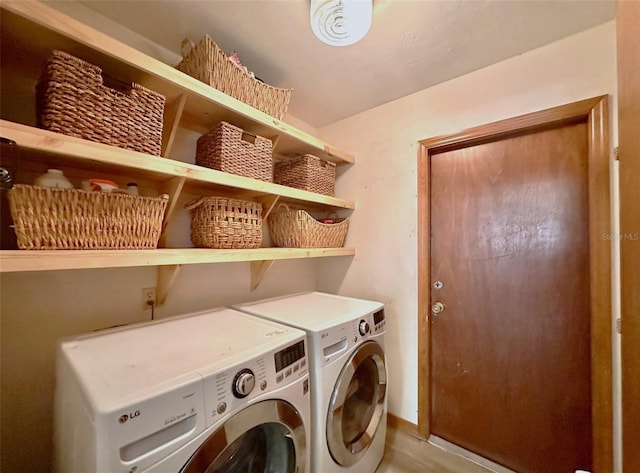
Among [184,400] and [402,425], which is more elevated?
[184,400]

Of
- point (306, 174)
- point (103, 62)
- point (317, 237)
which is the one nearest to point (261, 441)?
point (317, 237)

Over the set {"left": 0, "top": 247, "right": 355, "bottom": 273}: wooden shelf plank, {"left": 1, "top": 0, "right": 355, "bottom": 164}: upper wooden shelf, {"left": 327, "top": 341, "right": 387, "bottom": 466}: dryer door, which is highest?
{"left": 1, "top": 0, "right": 355, "bottom": 164}: upper wooden shelf

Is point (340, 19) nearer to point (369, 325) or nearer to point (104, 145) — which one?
point (104, 145)

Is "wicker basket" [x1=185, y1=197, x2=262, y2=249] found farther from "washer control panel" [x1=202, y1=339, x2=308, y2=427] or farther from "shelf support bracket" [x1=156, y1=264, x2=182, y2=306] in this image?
"washer control panel" [x1=202, y1=339, x2=308, y2=427]

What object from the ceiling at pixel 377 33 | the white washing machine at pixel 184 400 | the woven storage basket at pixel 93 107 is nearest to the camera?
the white washing machine at pixel 184 400

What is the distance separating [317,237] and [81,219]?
1.20 meters

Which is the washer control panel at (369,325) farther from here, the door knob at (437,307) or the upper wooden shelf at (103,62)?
the upper wooden shelf at (103,62)

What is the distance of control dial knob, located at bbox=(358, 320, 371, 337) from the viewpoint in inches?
51.5

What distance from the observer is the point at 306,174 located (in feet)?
5.76

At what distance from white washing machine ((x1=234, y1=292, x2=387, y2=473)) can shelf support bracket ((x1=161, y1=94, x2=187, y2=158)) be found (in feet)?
3.01

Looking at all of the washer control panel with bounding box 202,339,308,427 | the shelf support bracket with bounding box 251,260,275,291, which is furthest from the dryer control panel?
the shelf support bracket with bounding box 251,260,275,291

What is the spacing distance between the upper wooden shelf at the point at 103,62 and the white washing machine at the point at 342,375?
1030 millimetres

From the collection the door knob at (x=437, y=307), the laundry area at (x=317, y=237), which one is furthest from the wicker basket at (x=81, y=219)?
the door knob at (x=437, y=307)

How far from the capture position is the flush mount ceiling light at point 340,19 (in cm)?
103
